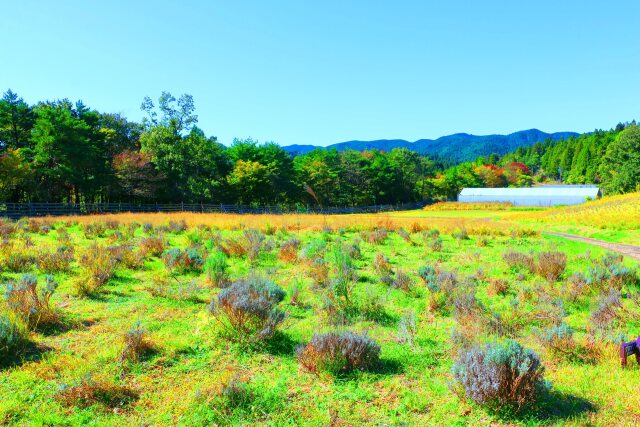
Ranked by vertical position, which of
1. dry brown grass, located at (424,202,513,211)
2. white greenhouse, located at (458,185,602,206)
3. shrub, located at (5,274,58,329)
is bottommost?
dry brown grass, located at (424,202,513,211)

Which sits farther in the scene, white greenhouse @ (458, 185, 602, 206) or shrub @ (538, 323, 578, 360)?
white greenhouse @ (458, 185, 602, 206)

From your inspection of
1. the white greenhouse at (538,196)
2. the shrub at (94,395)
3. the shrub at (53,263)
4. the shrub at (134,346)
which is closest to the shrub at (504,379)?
the shrub at (94,395)

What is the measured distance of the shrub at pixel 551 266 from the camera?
31.8 feet

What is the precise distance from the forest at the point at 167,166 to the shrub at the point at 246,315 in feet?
100

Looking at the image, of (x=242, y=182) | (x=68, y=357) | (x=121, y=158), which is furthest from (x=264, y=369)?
(x=242, y=182)

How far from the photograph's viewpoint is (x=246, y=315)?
582 cm

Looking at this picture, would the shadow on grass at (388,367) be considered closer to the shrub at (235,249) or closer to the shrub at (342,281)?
the shrub at (342,281)

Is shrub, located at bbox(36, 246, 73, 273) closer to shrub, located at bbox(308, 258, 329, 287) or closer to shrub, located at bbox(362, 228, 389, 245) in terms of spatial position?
shrub, located at bbox(308, 258, 329, 287)

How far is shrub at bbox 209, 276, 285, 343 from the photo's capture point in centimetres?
565

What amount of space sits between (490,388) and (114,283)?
8117 mm

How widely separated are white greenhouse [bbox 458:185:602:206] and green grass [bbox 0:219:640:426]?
80.1 metres

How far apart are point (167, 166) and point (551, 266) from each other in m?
46.4

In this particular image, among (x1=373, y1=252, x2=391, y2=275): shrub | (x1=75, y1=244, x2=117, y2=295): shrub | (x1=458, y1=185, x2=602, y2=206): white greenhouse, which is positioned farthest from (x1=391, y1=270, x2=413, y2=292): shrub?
(x1=458, y1=185, x2=602, y2=206): white greenhouse

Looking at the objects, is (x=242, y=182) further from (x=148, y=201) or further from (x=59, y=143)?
(x=59, y=143)
